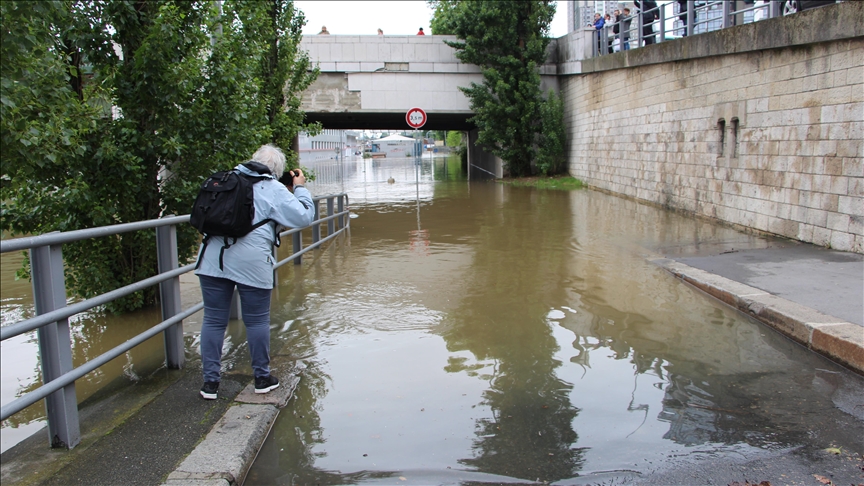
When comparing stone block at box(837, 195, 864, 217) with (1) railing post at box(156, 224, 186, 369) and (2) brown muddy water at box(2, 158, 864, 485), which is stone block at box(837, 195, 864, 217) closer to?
(2) brown muddy water at box(2, 158, 864, 485)

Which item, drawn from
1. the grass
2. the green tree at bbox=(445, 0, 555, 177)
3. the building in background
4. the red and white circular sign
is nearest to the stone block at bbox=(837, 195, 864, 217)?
the red and white circular sign

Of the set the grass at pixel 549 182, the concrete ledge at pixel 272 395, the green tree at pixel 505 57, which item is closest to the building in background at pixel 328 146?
the green tree at pixel 505 57

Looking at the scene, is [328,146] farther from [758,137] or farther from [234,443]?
[234,443]

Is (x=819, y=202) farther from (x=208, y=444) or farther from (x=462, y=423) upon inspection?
(x=208, y=444)

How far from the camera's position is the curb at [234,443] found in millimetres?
3008

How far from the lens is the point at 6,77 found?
12.6ft

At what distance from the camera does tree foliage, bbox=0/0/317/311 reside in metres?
5.61

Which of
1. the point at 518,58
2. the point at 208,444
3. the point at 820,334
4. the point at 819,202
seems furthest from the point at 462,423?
the point at 518,58

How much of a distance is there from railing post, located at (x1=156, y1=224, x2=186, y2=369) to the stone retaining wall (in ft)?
27.0

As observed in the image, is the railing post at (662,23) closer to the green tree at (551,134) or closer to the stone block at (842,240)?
the stone block at (842,240)

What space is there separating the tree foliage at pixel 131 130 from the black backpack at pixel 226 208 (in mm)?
1563

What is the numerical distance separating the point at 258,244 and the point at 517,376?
201 cm

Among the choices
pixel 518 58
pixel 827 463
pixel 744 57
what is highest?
pixel 518 58

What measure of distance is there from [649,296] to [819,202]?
160 inches
